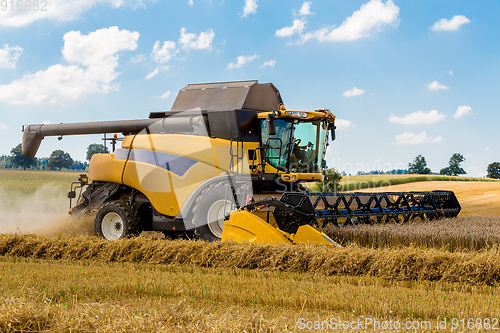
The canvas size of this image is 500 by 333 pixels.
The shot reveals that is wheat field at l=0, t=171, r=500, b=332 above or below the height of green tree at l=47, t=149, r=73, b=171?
below

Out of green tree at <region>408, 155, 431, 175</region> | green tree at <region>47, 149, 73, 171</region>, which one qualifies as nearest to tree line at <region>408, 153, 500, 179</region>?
green tree at <region>408, 155, 431, 175</region>

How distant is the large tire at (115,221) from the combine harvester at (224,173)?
0.8 inches

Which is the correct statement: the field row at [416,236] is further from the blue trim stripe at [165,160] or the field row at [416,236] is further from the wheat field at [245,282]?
the blue trim stripe at [165,160]

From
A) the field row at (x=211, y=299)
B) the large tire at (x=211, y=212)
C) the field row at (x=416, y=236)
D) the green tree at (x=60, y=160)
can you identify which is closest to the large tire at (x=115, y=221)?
the large tire at (x=211, y=212)

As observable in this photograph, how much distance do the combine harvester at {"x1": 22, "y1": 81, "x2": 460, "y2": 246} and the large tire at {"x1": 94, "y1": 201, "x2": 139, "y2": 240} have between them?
0.8 inches

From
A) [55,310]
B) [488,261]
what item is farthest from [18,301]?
[488,261]

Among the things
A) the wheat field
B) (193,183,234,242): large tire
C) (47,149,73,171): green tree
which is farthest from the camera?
(47,149,73,171): green tree

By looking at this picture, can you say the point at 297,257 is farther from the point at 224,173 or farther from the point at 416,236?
the point at 224,173

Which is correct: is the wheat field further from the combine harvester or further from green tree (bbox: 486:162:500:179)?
green tree (bbox: 486:162:500:179)

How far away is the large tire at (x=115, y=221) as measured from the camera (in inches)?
316

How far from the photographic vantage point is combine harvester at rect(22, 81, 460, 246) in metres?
7.18

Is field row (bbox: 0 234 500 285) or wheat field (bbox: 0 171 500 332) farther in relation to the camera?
field row (bbox: 0 234 500 285)

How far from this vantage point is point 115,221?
27.4 ft

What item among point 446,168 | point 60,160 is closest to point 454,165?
point 446,168
